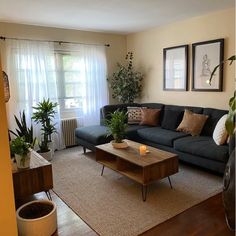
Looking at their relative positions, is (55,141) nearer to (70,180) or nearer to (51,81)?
(51,81)

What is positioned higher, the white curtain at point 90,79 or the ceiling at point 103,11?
the ceiling at point 103,11

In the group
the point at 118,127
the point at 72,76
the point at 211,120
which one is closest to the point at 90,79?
the point at 72,76

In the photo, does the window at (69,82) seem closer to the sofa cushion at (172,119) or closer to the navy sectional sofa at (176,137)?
the navy sectional sofa at (176,137)

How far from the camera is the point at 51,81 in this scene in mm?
4598

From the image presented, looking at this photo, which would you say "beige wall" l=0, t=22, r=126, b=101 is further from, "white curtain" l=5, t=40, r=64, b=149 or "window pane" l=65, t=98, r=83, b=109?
"window pane" l=65, t=98, r=83, b=109

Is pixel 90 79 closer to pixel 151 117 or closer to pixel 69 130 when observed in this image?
pixel 69 130

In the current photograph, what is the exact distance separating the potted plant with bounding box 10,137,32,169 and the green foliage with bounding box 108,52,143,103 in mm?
3115

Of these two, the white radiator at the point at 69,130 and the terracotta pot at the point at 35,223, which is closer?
the terracotta pot at the point at 35,223

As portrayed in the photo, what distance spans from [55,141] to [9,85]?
137 cm

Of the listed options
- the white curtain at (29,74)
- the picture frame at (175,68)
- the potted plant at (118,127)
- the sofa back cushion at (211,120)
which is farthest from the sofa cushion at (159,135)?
the white curtain at (29,74)

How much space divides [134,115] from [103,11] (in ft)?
6.77

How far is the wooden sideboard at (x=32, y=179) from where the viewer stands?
90.4 inches

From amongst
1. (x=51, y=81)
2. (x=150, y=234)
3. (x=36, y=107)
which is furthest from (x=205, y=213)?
(x=51, y=81)

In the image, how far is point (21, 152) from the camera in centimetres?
233
